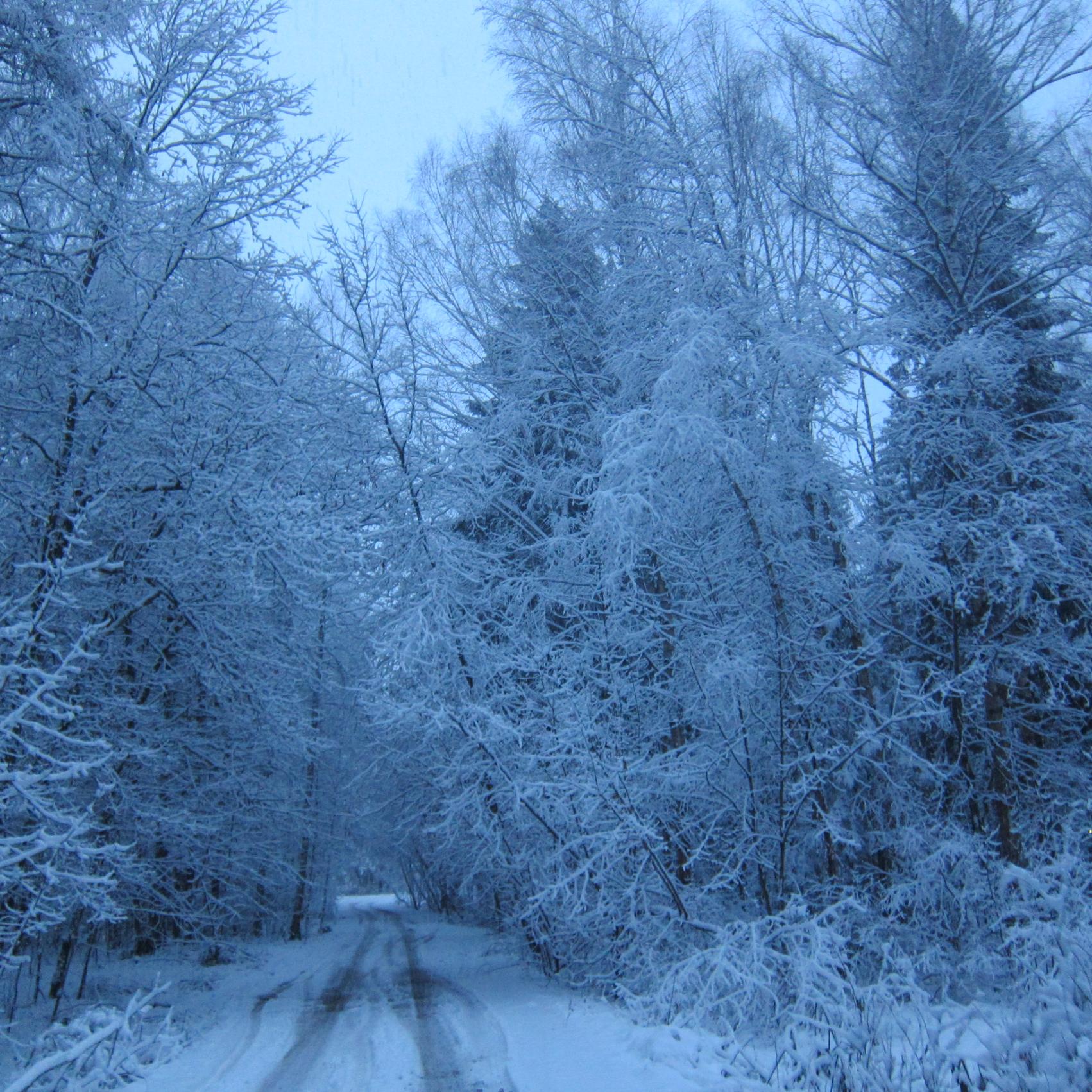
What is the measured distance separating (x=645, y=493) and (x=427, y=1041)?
6.15 metres

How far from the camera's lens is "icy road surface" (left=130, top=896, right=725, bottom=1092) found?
6.27 m

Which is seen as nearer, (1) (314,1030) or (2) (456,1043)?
(2) (456,1043)

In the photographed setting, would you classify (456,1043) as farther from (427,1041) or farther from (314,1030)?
(314,1030)

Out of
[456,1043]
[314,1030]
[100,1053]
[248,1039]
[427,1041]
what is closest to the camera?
[100,1053]

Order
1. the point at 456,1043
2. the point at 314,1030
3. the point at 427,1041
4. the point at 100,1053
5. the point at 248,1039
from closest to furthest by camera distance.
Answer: the point at 100,1053, the point at 456,1043, the point at 427,1041, the point at 248,1039, the point at 314,1030

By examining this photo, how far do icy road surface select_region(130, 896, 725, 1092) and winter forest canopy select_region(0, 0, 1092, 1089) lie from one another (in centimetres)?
74

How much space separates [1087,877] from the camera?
643cm

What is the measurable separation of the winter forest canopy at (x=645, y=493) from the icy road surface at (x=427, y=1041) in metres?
0.74

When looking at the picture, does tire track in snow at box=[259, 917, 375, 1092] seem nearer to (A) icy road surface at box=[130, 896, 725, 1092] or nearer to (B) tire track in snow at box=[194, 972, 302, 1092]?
(A) icy road surface at box=[130, 896, 725, 1092]

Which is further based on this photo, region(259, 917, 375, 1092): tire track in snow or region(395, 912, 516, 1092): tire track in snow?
region(259, 917, 375, 1092): tire track in snow

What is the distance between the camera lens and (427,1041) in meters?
8.50

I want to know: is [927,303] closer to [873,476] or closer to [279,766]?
[873,476]

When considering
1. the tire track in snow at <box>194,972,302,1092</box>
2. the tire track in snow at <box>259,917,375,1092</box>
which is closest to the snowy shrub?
the tire track in snow at <box>194,972,302,1092</box>

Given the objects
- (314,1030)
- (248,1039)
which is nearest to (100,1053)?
(248,1039)
